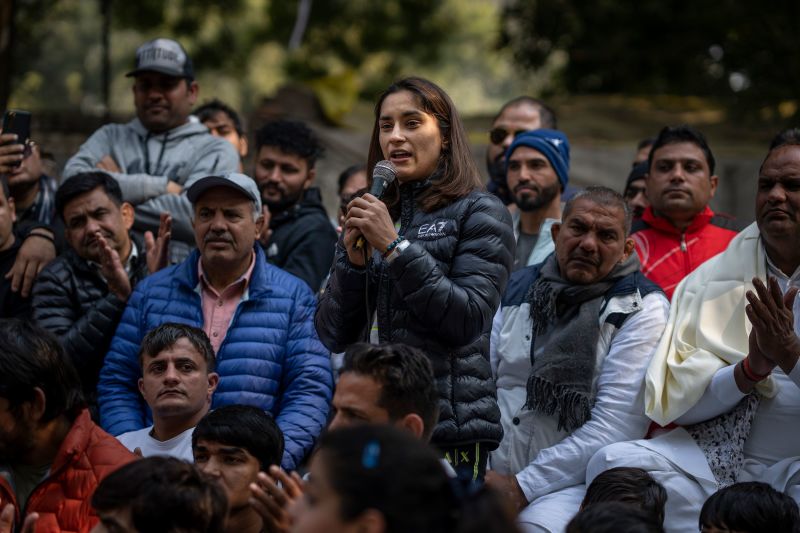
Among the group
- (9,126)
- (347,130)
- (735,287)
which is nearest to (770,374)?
(735,287)

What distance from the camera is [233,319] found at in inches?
230

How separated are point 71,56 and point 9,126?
18685mm

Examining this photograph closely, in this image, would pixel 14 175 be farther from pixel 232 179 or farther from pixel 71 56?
pixel 71 56

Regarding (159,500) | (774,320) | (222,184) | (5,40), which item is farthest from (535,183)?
(5,40)

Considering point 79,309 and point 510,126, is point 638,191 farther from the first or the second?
point 79,309

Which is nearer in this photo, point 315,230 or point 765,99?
point 315,230

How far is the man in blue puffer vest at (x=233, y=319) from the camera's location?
18.7 feet

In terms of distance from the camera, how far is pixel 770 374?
5398 millimetres

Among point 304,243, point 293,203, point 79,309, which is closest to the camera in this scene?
point 79,309

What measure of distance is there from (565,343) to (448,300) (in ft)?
4.67

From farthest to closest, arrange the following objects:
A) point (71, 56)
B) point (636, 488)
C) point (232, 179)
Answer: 1. point (71, 56)
2. point (232, 179)
3. point (636, 488)

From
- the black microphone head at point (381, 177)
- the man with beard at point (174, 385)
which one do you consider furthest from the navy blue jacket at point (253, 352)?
the black microphone head at point (381, 177)

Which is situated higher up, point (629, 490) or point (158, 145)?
point (158, 145)

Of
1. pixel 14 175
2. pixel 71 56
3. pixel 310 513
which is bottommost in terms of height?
pixel 310 513
